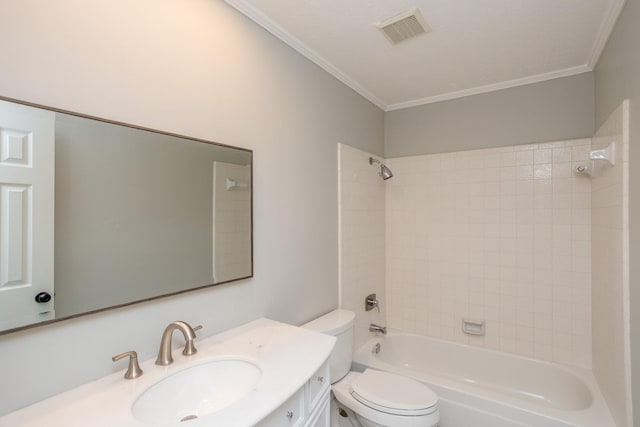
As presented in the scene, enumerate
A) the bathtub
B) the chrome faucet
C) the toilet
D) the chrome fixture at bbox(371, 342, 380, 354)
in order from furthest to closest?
1. the chrome fixture at bbox(371, 342, 380, 354)
2. the bathtub
3. the toilet
4. the chrome faucet

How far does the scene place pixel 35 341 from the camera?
2.93 feet

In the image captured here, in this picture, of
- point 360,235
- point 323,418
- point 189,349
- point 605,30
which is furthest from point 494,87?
point 189,349

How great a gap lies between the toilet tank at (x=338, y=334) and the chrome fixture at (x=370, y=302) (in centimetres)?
54

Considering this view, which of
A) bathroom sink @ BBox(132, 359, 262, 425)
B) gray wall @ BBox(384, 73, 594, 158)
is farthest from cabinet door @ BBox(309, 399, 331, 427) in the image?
gray wall @ BBox(384, 73, 594, 158)

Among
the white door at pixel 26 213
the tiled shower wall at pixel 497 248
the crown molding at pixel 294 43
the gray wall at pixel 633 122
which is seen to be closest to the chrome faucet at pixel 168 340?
the white door at pixel 26 213

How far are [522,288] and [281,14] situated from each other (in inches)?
97.8

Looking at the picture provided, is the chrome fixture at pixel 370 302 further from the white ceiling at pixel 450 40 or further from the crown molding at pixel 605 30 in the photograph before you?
the crown molding at pixel 605 30

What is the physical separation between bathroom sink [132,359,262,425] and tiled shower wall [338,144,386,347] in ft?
3.88

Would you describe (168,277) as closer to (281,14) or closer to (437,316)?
(281,14)

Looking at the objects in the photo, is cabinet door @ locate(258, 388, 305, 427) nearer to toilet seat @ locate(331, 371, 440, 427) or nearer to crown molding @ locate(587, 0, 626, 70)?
toilet seat @ locate(331, 371, 440, 427)

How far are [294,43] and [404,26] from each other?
610 mm

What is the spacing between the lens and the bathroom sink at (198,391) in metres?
1.00

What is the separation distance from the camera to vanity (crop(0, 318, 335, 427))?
2.75ft

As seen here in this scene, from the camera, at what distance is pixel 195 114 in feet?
4.34
